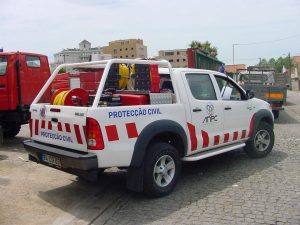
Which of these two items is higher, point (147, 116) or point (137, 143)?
point (147, 116)

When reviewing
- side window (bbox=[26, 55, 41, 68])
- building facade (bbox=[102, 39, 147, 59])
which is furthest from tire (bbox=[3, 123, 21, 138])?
building facade (bbox=[102, 39, 147, 59])

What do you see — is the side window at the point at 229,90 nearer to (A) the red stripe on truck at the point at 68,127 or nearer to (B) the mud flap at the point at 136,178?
(B) the mud flap at the point at 136,178

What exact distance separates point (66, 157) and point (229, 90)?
3345 millimetres

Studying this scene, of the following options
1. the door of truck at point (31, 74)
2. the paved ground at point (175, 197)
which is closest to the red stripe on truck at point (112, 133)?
the paved ground at point (175, 197)

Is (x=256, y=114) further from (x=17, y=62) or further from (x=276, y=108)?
(x=276, y=108)

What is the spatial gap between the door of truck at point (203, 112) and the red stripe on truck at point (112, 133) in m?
1.40

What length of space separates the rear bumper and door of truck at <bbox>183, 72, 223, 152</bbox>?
1760mm

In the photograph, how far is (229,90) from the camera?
7020mm

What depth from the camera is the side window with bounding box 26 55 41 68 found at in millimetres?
9933

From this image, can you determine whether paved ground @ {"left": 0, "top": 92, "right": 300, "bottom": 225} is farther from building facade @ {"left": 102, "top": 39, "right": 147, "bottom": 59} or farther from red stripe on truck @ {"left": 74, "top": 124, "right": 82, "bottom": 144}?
building facade @ {"left": 102, "top": 39, "right": 147, "bottom": 59}

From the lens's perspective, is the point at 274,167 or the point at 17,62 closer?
the point at 274,167

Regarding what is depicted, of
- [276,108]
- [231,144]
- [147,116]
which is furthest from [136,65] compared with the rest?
[276,108]

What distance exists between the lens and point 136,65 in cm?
590

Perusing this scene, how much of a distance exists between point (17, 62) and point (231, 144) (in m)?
5.65
